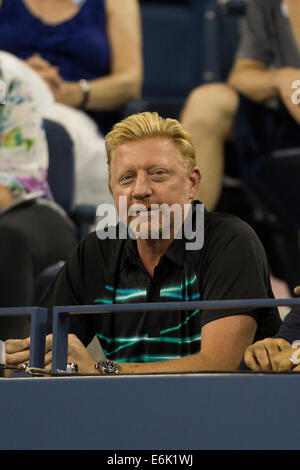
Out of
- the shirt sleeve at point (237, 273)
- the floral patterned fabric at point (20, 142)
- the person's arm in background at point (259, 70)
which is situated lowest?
the shirt sleeve at point (237, 273)

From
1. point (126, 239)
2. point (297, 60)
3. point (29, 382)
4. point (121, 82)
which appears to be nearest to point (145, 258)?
point (126, 239)

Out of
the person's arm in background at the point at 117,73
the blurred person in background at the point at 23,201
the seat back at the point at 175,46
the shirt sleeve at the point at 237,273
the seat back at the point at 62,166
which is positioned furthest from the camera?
the seat back at the point at 175,46

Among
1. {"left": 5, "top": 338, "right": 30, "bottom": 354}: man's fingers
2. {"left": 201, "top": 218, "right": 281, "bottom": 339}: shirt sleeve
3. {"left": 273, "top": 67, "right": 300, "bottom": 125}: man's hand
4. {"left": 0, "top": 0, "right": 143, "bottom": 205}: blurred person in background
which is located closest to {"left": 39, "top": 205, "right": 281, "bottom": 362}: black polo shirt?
{"left": 201, "top": 218, "right": 281, "bottom": 339}: shirt sleeve

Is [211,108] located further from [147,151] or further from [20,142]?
[147,151]

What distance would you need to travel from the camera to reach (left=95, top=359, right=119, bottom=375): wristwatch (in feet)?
2.97

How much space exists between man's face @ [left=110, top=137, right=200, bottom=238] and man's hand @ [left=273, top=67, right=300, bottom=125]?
0.57 metres

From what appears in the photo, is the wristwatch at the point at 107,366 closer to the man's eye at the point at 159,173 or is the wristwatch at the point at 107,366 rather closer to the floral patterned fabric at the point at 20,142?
the man's eye at the point at 159,173

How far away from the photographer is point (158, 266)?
1.07 metres

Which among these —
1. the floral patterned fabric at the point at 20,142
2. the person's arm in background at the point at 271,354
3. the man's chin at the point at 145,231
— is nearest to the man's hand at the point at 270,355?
the person's arm in background at the point at 271,354

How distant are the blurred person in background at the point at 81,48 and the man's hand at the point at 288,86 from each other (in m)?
0.40

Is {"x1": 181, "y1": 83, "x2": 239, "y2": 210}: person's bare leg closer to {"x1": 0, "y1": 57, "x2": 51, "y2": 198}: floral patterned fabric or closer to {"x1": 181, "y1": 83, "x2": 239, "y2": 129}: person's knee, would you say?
A: {"x1": 181, "y1": 83, "x2": 239, "y2": 129}: person's knee

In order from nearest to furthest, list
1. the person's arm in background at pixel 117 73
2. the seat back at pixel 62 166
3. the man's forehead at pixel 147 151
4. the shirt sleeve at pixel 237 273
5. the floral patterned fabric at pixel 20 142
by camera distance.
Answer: the shirt sleeve at pixel 237 273 < the man's forehead at pixel 147 151 < the floral patterned fabric at pixel 20 142 < the seat back at pixel 62 166 < the person's arm in background at pixel 117 73

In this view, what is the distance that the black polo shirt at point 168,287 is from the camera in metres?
0.99

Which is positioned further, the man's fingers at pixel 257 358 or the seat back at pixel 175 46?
the seat back at pixel 175 46
